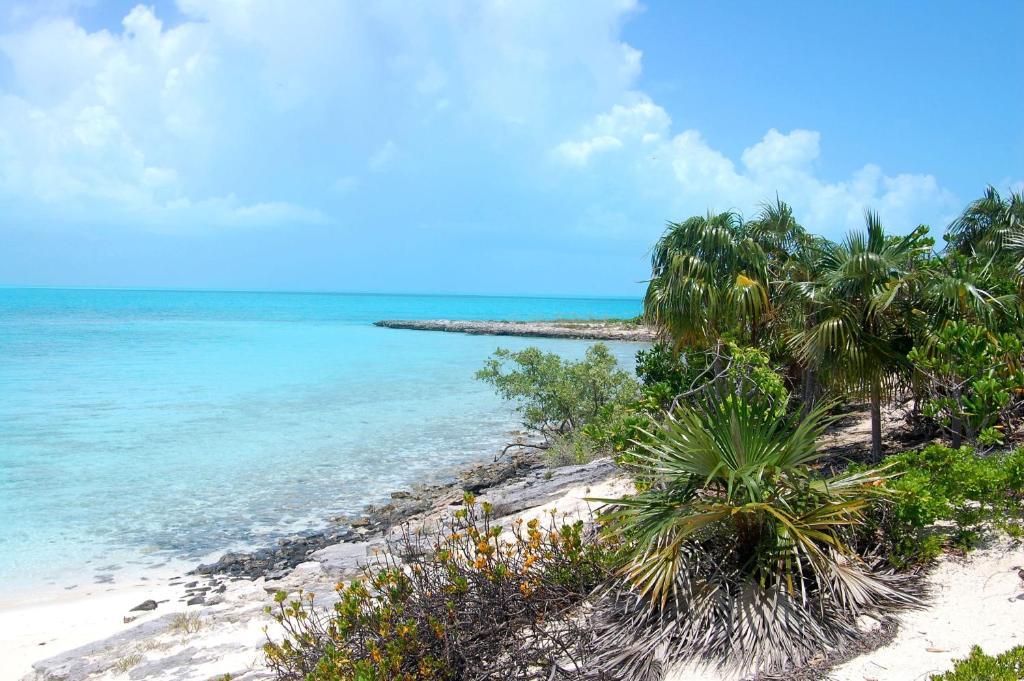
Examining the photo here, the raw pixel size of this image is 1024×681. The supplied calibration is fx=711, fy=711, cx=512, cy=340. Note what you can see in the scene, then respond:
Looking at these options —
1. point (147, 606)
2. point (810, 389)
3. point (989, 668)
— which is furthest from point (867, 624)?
point (147, 606)

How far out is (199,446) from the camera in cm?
1845

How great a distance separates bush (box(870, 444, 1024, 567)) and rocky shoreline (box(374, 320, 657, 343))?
1870 inches

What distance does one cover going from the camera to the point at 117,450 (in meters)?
17.8

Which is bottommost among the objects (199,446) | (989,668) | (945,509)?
(199,446)

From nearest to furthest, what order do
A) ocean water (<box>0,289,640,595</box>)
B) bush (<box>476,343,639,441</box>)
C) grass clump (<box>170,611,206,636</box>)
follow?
grass clump (<box>170,611,206,636</box>) → ocean water (<box>0,289,640,595</box>) → bush (<box>476,343,639,441</box>)

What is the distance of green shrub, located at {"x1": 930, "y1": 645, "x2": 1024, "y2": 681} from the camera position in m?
3.82

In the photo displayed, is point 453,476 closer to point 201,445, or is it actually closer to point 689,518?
point 201,445

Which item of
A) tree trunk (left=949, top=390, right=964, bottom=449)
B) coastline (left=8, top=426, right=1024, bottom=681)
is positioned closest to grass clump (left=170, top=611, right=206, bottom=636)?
coastline (left=8, top=426, right=1024, bottom=681)

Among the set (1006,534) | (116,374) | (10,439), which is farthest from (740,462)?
(116,374)

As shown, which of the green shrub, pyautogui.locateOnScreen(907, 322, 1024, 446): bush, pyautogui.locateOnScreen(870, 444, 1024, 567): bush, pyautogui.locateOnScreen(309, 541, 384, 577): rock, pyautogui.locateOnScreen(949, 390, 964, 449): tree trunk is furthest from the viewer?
pyautogui.locateOnScreen(309, 541, 384, 577): rock

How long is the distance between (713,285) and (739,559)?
20.7 ft

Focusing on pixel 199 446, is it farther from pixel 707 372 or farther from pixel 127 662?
pixel 707 372

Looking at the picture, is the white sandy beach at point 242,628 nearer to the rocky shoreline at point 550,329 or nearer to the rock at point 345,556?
the rock at point 345,556

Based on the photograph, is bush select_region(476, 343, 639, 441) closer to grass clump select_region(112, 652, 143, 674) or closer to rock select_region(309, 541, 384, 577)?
rock select_region(309, 541, 384, 577)
